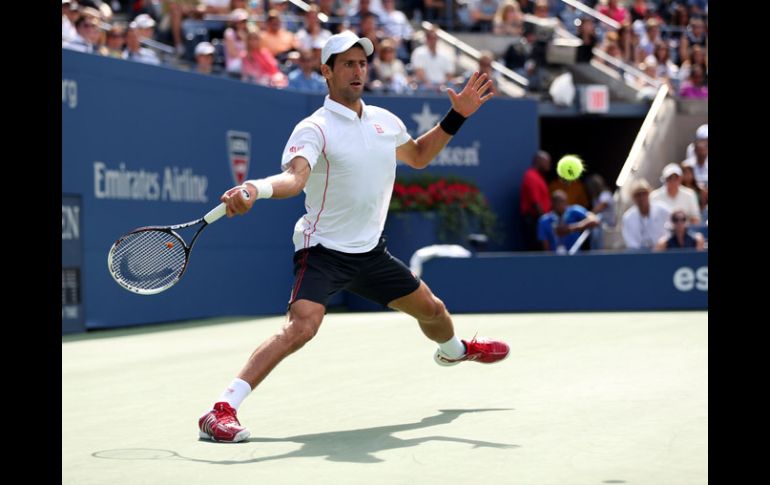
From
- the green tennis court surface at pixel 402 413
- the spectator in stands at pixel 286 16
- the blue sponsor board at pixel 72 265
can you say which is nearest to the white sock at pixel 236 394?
the green tennis court surface at pixel 402 413

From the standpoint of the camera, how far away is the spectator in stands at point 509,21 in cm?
2044

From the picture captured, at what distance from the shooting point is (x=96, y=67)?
39.2 ft

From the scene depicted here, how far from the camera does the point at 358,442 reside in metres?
5.53

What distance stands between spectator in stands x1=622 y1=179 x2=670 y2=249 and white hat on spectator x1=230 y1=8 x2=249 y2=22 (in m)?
5.28

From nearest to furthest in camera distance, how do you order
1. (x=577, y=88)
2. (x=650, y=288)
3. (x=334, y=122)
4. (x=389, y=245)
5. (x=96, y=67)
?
1. (x=334, y=122)
2. (x=96, y=67)
3. (x=650, y=288)
4. (x=389, y=245)
5. (x=577, y=88)

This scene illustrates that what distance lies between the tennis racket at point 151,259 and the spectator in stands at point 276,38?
426 inches

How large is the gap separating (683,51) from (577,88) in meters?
3.07

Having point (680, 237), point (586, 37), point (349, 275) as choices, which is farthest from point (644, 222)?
point (349, 275)

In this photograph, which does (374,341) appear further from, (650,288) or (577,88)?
(577,88)

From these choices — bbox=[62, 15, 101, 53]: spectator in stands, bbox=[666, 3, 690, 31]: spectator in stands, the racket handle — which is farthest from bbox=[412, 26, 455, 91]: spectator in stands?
the racket handle

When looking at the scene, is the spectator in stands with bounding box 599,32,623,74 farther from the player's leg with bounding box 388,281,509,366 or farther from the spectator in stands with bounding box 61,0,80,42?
the player's leg with bounding box 388,281,509,366

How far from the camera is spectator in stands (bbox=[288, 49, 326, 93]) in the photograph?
15.5m

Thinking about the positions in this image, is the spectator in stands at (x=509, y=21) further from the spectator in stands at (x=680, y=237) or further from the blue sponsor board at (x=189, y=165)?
the spectator in stands at (x=680, y=237)
